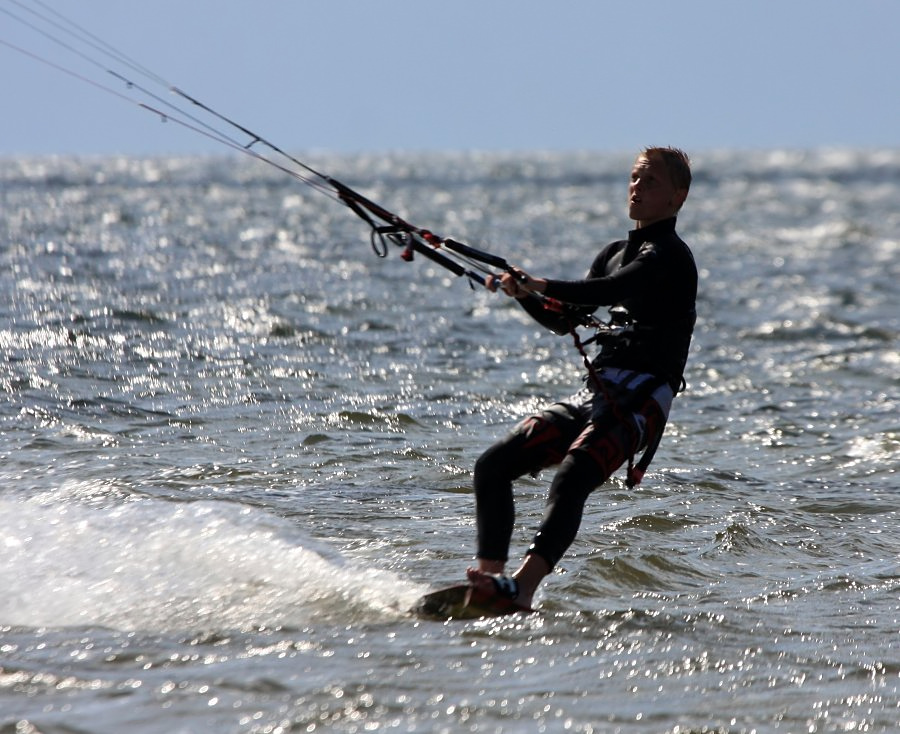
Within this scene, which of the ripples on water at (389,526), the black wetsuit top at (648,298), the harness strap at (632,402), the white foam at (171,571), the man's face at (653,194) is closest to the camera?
the ripples on water at (389,526)

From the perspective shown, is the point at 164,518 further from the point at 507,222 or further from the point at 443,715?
the point at 507,222

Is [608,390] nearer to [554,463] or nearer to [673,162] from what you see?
[554,463]

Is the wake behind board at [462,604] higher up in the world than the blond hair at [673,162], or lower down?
lower down

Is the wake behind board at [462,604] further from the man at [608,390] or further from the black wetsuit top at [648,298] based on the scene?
the black wetsuit top at [648,298]

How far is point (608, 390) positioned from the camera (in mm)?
6043

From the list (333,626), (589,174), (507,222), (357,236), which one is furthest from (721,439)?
(589,174)

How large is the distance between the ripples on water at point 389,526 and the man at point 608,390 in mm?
432

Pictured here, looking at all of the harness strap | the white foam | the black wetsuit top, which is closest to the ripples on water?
the white foam

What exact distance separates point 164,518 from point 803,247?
3341cm


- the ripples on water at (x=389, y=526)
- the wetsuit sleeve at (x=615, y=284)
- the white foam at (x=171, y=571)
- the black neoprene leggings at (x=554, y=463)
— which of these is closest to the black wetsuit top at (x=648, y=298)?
the wetsuit sleeve at (x=615, y=284)

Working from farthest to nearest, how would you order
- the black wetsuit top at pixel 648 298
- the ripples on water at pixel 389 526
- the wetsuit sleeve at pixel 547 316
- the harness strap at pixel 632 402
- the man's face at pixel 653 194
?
the wetsuit sleeve at pixel 547 316 → the man's face at pixel 653 194 → the harness strap at pixel 632 402 → the black wetsuit top at pixel 648 298 → the ripples on water at pixel 389 526

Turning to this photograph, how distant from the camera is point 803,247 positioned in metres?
38.1

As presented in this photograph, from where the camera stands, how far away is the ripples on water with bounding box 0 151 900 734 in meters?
4.62

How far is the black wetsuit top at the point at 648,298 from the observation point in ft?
19.2
